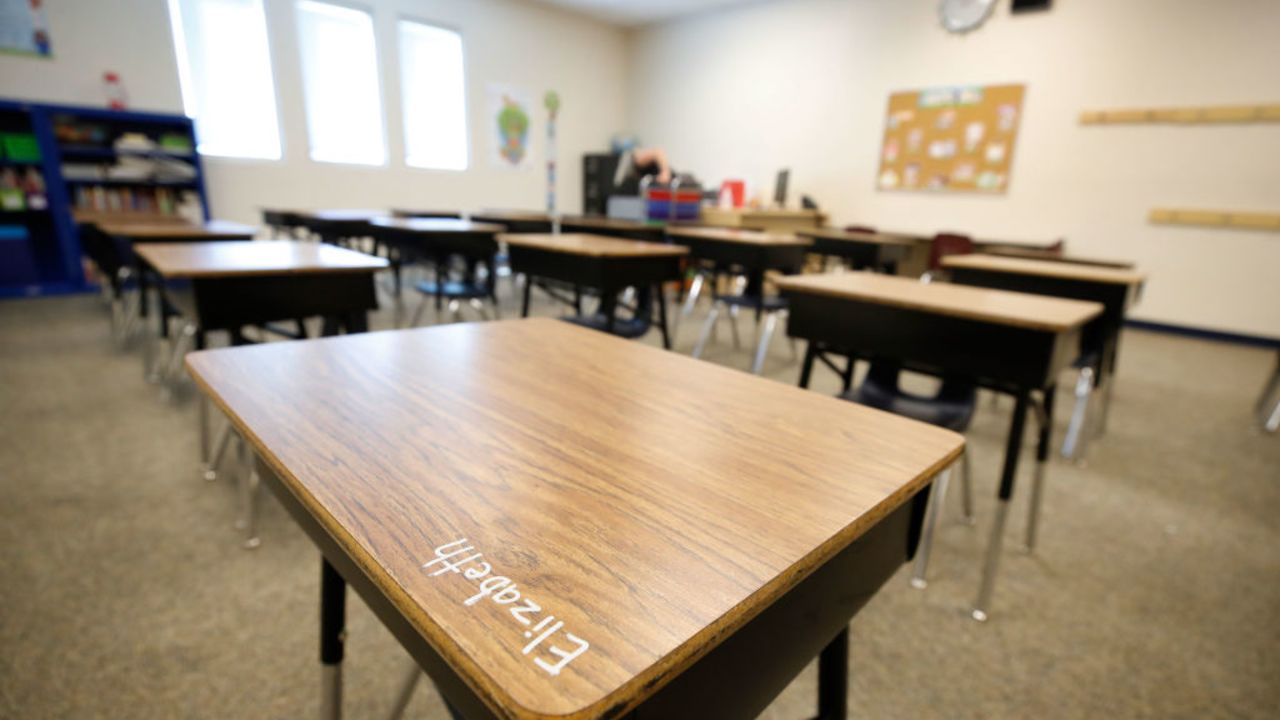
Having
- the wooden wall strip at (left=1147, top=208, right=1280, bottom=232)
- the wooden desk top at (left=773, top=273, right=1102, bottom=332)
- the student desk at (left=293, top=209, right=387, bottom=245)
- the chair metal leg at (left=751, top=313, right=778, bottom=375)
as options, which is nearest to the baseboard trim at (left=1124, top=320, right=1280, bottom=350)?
the wooden wall strip at (left=1147, top=208, right=1280, bottom=232)

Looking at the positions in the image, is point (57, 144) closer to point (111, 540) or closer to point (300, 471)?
point (111, 540)

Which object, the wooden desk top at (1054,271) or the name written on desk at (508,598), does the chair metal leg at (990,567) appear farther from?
the name written on desk at (508,598)

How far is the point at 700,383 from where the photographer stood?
86cm

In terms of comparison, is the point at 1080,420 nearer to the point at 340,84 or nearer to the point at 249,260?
the point at 249,260

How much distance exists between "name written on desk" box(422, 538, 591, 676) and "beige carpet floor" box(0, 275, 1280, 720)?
929 millimetres

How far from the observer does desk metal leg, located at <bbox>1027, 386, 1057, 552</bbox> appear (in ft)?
4.85

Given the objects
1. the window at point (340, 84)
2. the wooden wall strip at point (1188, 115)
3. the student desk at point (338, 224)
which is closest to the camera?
the student desk at point (338, 224)

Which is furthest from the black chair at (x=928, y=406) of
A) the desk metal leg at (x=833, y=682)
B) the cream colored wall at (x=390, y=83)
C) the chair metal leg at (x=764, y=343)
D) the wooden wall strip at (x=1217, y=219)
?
the cream colored wall at (x=390, y=83)

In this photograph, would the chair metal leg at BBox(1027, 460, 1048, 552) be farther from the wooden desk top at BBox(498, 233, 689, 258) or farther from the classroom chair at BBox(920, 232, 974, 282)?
the classroom chair at BBox(920, 232, 974, 282)

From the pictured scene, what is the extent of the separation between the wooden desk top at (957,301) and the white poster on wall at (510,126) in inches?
253

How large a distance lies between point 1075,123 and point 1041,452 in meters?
4.91

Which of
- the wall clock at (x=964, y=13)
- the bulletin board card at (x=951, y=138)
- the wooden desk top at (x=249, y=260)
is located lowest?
the wooden desk top at (x=249, y=260)

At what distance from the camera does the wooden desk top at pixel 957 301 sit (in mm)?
1304

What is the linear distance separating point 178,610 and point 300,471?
1210 millimetres
